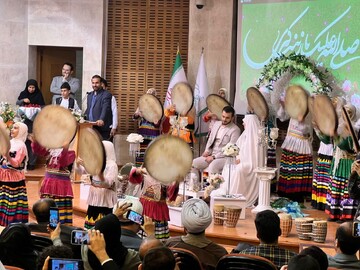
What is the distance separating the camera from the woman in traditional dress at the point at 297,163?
11.1m

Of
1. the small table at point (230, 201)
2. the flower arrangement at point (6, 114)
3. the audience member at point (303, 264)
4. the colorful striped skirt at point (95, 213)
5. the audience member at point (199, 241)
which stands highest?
the flower arrangement at point (6, 114)

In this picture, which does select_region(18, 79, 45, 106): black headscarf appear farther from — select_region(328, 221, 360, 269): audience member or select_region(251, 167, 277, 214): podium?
select_region(328, 221, 360, 269): audience member

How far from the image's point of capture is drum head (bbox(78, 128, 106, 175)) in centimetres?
734

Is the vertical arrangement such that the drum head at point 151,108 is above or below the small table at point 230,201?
above

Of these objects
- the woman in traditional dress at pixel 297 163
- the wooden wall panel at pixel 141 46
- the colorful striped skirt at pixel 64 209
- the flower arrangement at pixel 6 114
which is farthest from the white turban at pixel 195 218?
the wooden wall panel at pixel 141 46

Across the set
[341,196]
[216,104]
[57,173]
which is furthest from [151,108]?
[57,173]

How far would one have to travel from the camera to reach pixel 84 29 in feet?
46.5

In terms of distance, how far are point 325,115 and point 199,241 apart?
385 cm

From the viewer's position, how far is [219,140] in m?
11.2

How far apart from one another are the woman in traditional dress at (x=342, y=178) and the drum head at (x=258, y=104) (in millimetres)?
1255

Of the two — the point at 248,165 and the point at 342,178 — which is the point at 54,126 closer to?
the point at 248,165

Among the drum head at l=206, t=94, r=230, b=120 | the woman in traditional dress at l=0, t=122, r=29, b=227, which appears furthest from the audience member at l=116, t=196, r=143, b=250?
the drum head at l=206, t=94, r=230, b=120

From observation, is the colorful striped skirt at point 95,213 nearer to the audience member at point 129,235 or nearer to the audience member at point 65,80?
the audience member at point 129,235

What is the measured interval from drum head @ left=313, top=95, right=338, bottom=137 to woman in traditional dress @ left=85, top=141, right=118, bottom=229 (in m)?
2.62
